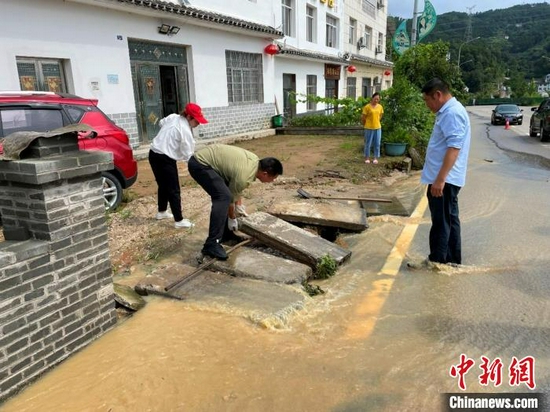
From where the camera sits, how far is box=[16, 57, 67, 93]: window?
320 inches

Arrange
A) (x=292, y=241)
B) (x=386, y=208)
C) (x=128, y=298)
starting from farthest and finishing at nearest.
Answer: (x=386, y=208) < (x=292, y=241) < (x=128, y=298)

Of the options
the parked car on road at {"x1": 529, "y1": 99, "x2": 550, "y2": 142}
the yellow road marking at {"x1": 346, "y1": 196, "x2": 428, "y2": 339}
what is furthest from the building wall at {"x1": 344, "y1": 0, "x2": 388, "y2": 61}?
the yellow road marking at {"x1": 346, "y1": 196, "x2": 428, "y2": 339}

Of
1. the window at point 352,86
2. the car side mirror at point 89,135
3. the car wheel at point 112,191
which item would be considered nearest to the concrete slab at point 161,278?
the car wheel at point 112,191

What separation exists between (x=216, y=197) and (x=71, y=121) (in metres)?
2.61

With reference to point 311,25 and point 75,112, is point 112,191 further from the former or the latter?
point 311,25

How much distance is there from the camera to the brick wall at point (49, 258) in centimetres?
250

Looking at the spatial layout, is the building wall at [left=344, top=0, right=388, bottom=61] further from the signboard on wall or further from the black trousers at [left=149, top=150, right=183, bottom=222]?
the black trousers at [left=149, top=150, right=183, bottom=222]

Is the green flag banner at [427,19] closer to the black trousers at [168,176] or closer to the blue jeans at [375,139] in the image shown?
the blue jeans at [375,139]

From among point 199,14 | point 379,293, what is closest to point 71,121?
point 379,293

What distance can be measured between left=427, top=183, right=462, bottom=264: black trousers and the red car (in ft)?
13.5

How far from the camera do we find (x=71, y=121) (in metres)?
5.55

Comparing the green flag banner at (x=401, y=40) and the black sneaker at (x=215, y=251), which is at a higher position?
the green flag banner at (x=401, y=40)

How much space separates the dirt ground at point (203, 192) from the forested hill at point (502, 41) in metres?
74.0

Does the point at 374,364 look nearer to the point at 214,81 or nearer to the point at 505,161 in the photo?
the point at 505,161
